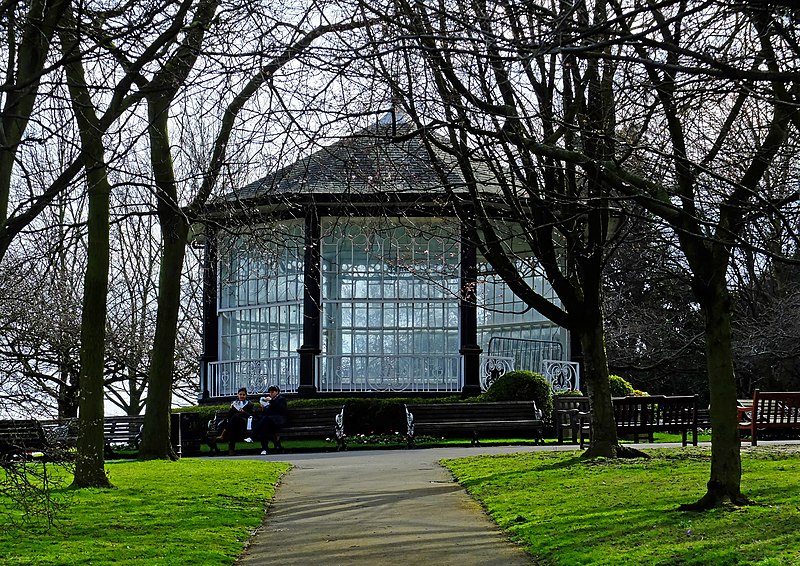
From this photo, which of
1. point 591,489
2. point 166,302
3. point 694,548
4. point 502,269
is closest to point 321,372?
point 166,302

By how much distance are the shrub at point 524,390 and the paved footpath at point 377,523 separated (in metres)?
9.34

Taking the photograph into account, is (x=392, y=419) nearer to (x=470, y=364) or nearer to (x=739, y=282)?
(x=470, y=364)

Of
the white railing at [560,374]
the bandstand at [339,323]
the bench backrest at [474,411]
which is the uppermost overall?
the bandstand at [339,323]

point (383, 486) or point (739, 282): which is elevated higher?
point (739, 282)

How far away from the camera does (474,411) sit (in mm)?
25078

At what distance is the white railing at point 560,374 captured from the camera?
30828mm

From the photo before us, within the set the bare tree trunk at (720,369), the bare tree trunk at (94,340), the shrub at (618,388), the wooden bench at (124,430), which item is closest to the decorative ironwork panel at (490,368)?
the shrub at (618,388)

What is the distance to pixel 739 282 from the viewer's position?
1516 inches

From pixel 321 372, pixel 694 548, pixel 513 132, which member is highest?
pixel 513 132

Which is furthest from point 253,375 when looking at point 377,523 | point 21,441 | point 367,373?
point 21,441

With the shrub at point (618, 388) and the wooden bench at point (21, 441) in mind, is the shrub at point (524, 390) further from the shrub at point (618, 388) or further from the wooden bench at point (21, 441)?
the wooden bench at point (21, 441)

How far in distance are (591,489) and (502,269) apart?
4.44 metres

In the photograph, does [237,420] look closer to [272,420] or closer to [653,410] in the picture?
[272,420]

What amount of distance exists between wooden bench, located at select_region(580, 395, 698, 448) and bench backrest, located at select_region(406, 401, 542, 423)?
4561 mm
